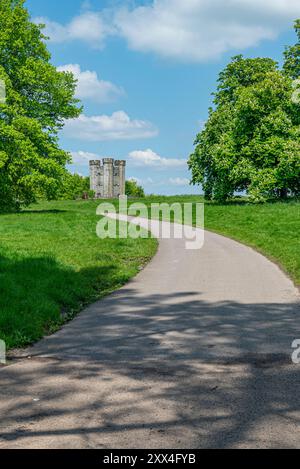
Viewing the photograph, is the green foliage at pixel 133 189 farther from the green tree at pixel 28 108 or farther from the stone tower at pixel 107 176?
the green tree at pixel 28 108

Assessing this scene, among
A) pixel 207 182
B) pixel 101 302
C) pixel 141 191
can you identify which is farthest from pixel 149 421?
pixel 141 191

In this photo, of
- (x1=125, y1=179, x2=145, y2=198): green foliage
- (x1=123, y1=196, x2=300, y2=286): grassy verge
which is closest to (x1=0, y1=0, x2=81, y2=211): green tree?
(x1=123, y1=196, x2=300, y2=286): grassy verge

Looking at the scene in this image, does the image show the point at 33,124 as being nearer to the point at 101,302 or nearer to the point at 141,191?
the point at 101,302

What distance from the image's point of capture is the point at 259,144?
42.9 metres

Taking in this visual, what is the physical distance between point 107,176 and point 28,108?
3133 inches

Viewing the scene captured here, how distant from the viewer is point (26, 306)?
10117mm

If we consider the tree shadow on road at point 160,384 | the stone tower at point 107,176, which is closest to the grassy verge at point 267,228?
the tree shadow on road at point 160,384

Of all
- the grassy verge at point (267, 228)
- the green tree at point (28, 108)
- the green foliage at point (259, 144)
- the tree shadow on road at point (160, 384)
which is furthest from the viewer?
the green foliage at point (259, 144)

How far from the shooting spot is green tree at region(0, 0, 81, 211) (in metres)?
38.8

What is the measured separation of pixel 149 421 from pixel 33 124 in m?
37.3

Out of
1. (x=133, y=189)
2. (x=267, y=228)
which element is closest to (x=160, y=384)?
(x=267, y=228)

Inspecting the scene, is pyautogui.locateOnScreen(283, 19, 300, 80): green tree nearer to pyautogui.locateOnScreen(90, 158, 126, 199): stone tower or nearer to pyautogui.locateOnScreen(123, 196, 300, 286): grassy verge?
pyautogui.locateOnScreen(123, 196, 300, 286): grassy verge

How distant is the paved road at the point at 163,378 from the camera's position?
4.84 m

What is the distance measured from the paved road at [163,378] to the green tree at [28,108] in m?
29.1
